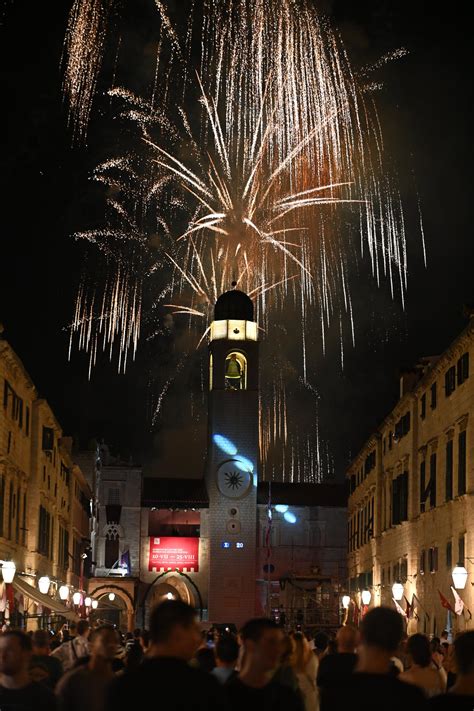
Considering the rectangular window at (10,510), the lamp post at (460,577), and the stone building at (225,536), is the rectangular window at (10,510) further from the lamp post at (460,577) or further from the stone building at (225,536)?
the stone building at (225,536)

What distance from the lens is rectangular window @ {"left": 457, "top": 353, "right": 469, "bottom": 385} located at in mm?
35031

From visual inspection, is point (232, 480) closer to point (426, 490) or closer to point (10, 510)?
point (10, 510)

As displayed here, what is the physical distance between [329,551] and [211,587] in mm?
12439

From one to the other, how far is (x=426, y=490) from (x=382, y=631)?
115ft

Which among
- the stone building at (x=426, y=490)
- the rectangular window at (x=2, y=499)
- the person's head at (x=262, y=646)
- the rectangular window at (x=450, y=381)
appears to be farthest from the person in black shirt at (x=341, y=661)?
the rectangular window at (x=2, y=499)

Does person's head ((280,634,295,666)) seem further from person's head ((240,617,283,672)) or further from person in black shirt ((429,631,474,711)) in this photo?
person in black shirt ((429,631,474,711))

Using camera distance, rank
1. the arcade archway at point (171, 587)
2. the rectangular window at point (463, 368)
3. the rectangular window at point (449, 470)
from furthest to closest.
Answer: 1. the arcade archway at point (171, 587)
2. the rectangular window at point (449, 470)
3. the rectangular window at point (463, 368)

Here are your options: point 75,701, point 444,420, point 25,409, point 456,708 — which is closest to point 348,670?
point 75,701

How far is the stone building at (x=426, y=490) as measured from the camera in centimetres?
3478

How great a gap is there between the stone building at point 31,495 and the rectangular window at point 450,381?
13.9 m

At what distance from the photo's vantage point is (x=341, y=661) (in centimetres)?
1115

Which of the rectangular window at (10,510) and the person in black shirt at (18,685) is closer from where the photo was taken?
the person in black shirt at (18,685)

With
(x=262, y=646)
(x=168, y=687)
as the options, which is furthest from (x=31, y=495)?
(x=168, y=687)

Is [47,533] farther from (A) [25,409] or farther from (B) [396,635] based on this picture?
(B) [396,635]
